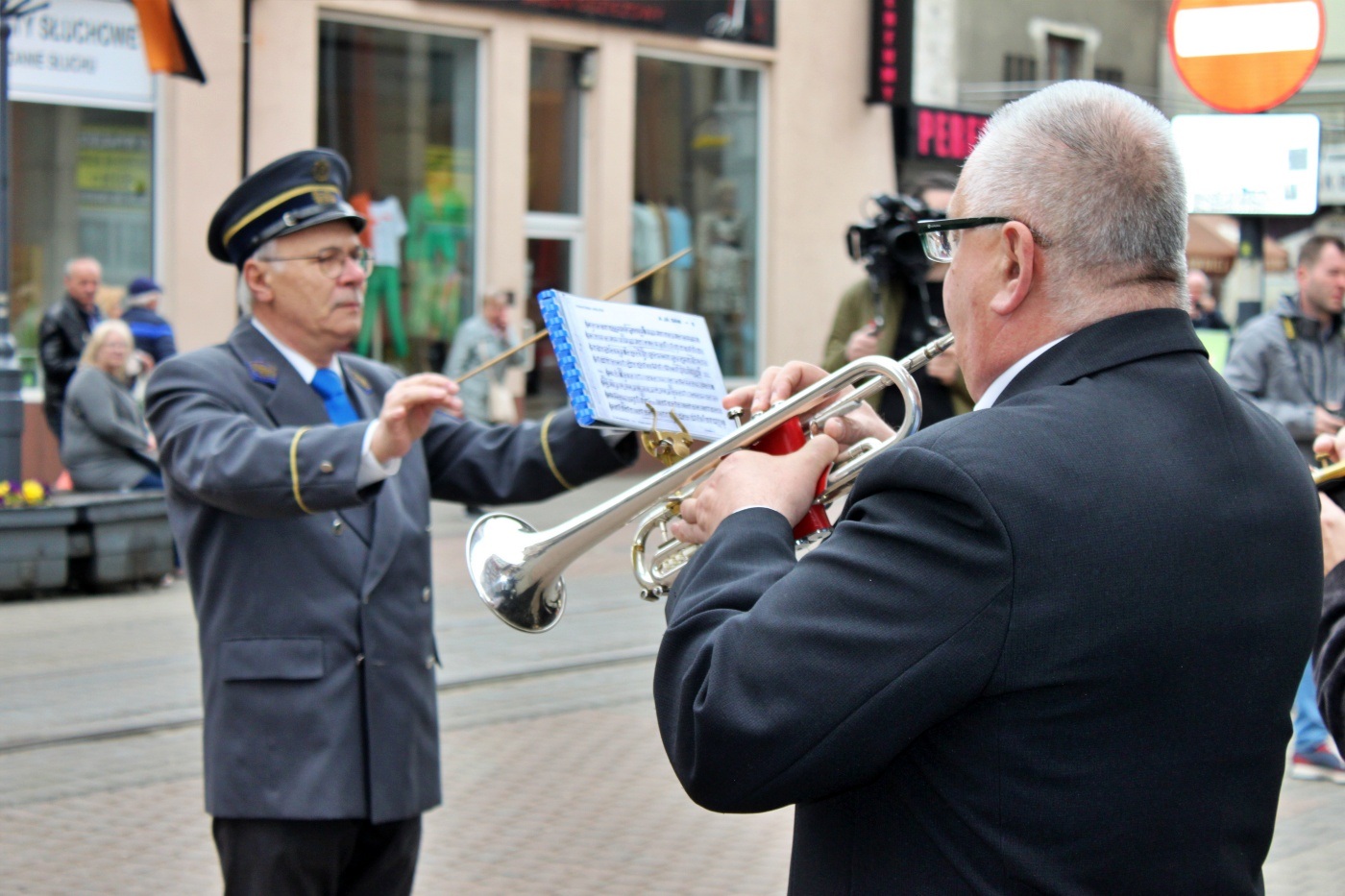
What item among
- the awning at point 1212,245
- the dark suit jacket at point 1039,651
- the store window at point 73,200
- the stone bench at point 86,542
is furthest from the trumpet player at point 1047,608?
the awning at point 1212,245

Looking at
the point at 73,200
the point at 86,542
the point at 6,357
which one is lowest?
the point at 86,542

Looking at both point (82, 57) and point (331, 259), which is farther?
point (82, 57)

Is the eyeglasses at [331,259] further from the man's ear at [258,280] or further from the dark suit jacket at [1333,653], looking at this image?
the dark suit jacket at [1333,653]

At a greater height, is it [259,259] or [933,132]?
[933,132]

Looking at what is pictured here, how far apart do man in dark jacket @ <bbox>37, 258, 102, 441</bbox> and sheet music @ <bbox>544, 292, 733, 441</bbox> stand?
32.7ft

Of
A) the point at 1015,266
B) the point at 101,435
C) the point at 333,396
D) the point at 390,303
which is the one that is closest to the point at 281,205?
the point at 333,396

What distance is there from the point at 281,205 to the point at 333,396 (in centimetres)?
43

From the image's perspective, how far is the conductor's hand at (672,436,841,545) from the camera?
2.04 metres

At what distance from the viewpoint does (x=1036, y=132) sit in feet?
5.97

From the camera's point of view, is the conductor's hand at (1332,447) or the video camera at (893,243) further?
the video camera at (893,243)

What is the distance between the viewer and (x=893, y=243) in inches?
207

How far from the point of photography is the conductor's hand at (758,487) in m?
2.04

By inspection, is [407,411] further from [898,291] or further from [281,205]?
[898,291]

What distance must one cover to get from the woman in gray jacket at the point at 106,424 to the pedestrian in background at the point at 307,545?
7222 mm
